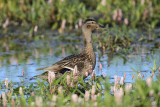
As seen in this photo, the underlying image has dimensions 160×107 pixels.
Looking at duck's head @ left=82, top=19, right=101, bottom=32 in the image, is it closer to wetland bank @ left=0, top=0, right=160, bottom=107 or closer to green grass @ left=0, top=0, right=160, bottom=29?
wetland bank @ left=0, top=0, right=160, bottom=107

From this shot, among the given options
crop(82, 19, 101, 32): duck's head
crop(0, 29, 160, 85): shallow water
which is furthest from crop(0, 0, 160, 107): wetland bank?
crop(82, 19, 101, 32): duck's head

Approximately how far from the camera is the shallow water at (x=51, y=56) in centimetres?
873

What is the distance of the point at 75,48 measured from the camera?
11.4 metres

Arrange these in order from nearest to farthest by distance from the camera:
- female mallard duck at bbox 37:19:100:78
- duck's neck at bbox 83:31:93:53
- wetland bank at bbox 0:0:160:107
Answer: wetland bank at bbox 0:0:160:107 → female mallard duck at bbox 37:19:100:78 → duck's neck at bbox 83:31:93:53

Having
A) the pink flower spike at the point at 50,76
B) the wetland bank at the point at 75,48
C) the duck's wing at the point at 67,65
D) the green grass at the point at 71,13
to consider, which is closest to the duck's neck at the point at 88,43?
the duck's wing at the point at 67,65

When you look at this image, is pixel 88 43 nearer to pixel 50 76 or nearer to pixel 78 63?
pixel 78 63

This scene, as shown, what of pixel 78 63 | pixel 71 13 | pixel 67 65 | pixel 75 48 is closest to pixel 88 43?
pixel 78 63

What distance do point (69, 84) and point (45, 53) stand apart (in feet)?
13.3

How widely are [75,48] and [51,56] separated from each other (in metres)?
1.07

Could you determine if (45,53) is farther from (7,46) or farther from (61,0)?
(61,0)

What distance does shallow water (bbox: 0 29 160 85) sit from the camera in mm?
8727

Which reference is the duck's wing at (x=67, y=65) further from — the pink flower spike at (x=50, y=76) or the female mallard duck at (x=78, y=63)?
the pink flower spike at (x=50, y=76)

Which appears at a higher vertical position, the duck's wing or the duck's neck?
the duck's neck

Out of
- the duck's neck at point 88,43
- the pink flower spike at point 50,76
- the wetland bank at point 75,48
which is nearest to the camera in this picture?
the pink flower spike at point 50,76
